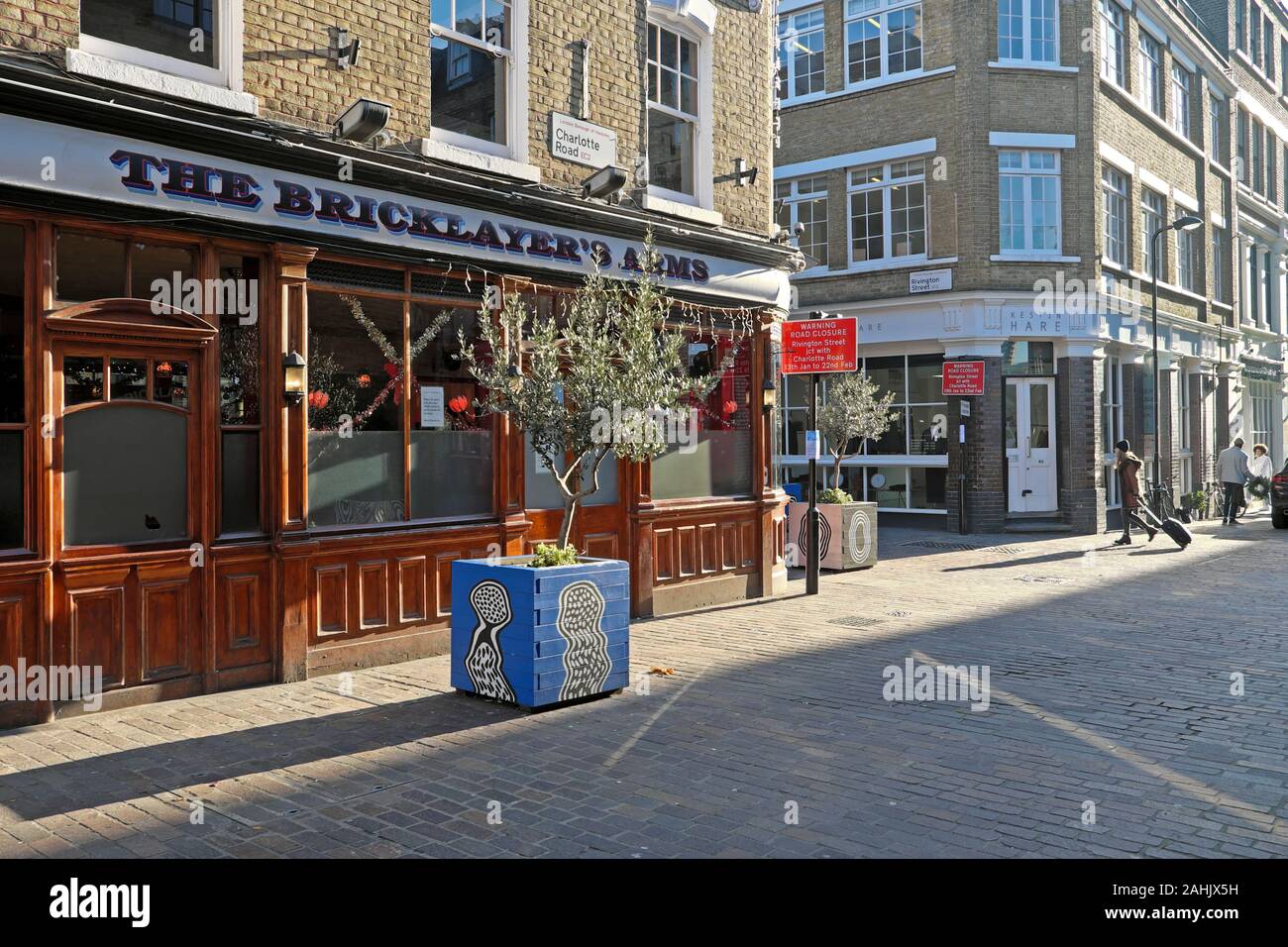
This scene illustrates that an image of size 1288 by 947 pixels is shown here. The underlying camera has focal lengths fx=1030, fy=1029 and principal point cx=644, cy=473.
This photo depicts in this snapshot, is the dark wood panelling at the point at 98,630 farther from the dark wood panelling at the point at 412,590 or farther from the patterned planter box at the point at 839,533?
the patterned planter box at the point at 839,533

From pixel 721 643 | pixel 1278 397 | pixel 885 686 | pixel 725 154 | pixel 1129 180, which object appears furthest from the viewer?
pixel 1278 397

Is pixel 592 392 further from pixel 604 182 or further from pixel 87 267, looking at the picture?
pixel 604 182

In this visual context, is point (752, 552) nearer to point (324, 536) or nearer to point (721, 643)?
point (721, 643)

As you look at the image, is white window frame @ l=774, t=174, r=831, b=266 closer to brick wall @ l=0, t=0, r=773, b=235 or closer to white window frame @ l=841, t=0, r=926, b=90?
white window frame @ l=841, t=0, r=926, b=90

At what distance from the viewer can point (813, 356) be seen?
12.9 metres

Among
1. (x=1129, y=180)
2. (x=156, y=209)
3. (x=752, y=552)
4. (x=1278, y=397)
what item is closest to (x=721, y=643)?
(x=752, y=552)

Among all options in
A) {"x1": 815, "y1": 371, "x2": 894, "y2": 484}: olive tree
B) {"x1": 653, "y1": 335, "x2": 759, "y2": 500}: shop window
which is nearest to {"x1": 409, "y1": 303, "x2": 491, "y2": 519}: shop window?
{"x1": 653, "y1": 335, "x2": 759, "y2": 500}: shop window

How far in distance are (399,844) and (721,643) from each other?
5377 mm

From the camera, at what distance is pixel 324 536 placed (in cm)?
833

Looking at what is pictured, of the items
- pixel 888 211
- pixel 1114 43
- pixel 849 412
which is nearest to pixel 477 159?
pixel 849 412

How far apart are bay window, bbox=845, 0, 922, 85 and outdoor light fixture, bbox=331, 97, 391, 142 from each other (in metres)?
16.7

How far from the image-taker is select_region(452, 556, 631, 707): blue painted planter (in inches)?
283

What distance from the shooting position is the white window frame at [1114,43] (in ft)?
72.0
